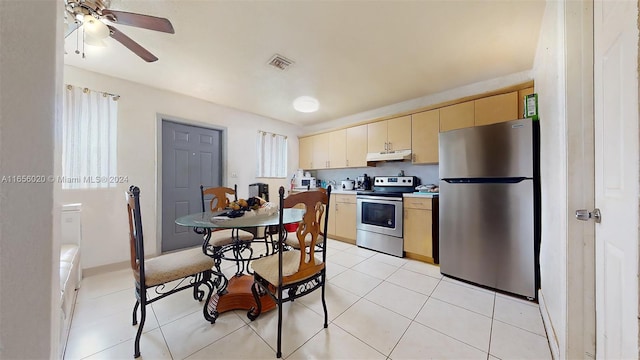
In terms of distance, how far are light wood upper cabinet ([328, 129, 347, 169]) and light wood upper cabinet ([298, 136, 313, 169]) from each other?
52cm

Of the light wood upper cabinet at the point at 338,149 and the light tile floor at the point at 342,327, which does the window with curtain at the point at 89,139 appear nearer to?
the light tile floor at the point at 342,327

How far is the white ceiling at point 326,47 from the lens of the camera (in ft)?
5.29

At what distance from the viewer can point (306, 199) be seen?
4.61 feet

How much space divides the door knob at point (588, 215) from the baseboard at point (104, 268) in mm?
4116

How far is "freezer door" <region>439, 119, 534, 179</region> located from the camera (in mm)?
1936

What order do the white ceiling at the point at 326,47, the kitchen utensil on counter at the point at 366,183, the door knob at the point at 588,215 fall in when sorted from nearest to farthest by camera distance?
the door knob at the point at 588,215
the white ceiling at the point at 326,47
the kitchen utensil on counter at the point at 366,183

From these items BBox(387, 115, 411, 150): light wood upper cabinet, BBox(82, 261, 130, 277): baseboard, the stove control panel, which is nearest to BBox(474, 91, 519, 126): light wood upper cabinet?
BBox(387, 115, 411, 150): light wood upper cabinet

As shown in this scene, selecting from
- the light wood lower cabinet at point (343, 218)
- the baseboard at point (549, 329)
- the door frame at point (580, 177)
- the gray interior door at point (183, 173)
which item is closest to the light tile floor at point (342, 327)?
the baseboard at point (549, 329)

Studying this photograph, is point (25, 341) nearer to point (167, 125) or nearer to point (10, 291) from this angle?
point (10, 291)

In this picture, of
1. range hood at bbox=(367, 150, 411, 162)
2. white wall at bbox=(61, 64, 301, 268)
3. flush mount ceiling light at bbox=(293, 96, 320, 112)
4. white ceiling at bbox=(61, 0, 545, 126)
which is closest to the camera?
white ceiling at bbox=(61, 0, 545, 126)

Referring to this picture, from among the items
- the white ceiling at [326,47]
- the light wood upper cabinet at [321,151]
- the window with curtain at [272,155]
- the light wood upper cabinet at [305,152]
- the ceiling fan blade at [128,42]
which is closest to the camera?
the ceiling fan blade at [128,42]

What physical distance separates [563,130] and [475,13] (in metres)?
1.12

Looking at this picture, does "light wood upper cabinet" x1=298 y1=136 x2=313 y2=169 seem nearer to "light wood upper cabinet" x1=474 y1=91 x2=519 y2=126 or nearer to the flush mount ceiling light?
the flush mount ceiling light

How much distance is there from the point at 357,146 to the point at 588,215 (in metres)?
2.95
